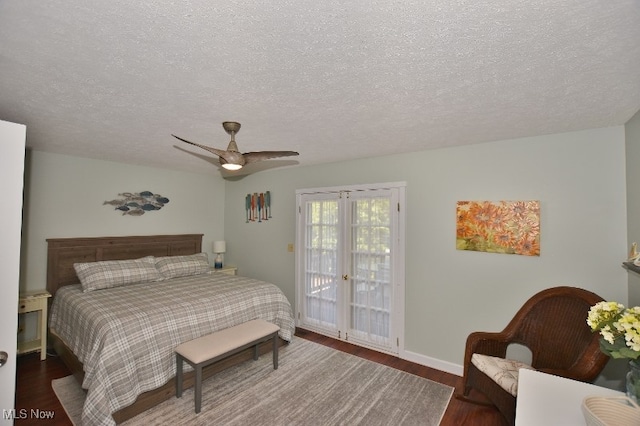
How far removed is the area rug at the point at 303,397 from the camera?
2.27 meters

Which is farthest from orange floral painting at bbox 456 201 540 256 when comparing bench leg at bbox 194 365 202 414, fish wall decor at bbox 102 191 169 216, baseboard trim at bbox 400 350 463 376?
fish wall decor at bbox 102 191 169 216

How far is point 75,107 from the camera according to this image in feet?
6.78

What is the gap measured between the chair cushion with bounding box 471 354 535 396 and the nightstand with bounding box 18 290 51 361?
4.40 meters

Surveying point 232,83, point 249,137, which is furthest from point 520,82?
point 249,137

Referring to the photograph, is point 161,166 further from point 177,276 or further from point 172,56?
point 172,56

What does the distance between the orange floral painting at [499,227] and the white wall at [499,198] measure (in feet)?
0.22

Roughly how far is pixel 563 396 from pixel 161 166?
494 centimetres

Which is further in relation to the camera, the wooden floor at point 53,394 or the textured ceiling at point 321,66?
the wooden floor at point 53,394

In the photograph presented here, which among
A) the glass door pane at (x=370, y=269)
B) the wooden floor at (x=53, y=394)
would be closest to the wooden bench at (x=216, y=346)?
the wooden floor at (x=53, y=394)

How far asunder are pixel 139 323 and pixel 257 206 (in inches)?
103

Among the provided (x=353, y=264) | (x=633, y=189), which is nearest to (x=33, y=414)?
(x=353, y=264)

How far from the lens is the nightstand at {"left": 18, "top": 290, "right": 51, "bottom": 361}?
2.99m

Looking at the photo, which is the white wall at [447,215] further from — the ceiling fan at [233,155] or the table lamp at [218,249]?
the ceiling fan at [233,155]

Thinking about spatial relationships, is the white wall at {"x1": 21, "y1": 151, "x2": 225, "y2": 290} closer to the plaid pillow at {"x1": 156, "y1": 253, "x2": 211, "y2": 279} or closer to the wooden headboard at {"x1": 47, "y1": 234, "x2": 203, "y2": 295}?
the wooden headboard at {"x1": 47, "y1": 234, "x2": 203, "y2": 295}
